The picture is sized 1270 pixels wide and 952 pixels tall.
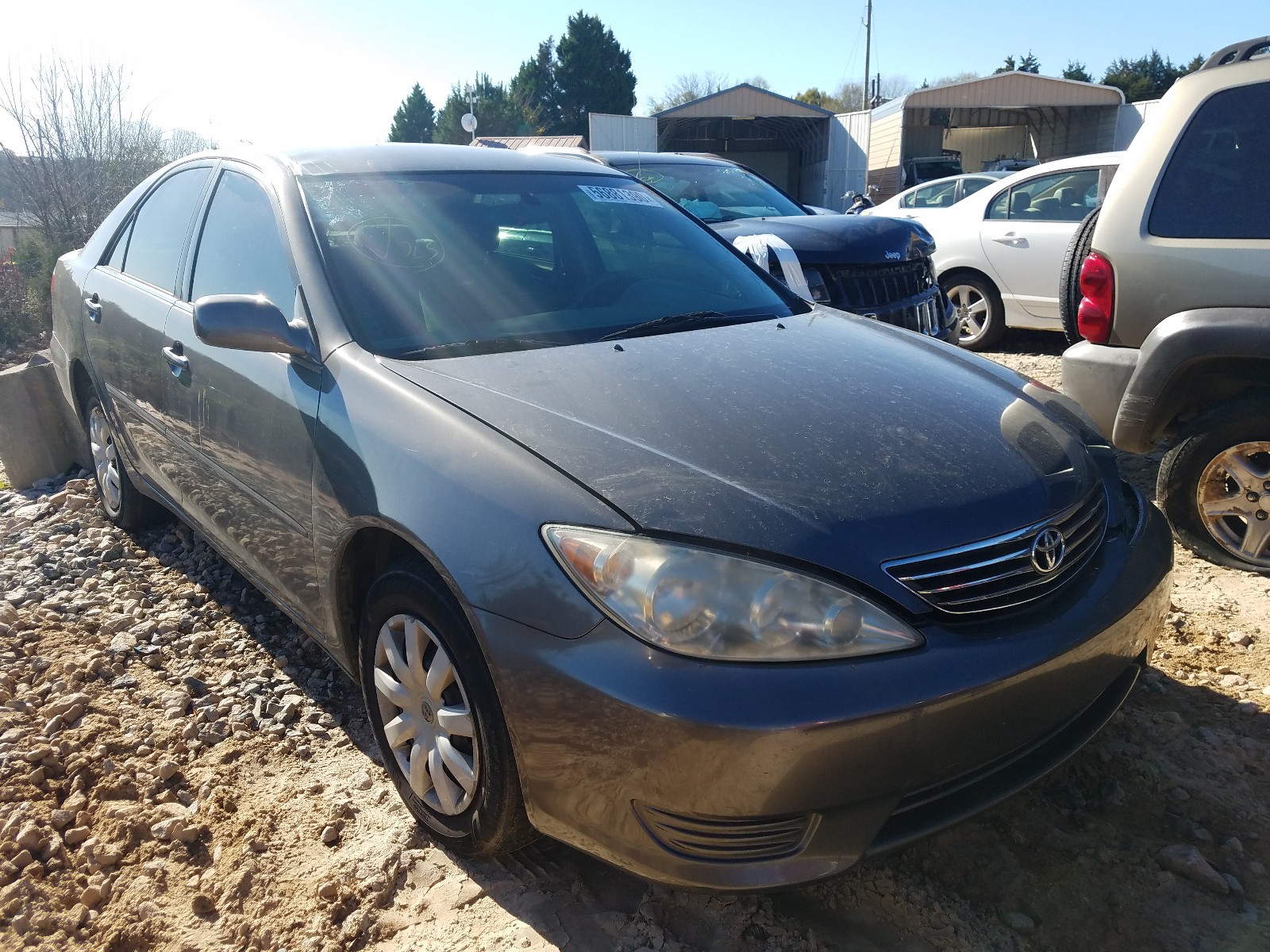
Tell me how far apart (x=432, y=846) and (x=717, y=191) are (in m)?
5.90

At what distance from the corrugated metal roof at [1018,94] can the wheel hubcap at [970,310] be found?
20.3 meters

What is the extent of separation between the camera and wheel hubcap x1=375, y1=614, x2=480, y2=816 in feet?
6.85

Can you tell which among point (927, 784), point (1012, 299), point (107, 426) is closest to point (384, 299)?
point (927, 784)

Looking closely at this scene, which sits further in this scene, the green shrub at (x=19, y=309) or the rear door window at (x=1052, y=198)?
the green shrub at (x=19, y=309)

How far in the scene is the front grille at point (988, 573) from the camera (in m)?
1.82

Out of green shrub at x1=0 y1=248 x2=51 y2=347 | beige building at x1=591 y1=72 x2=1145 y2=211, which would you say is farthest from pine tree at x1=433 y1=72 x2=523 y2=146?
green shrub at x1=0 y1=248 x2=51 y2=347

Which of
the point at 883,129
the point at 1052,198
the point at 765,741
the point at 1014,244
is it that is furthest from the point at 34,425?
the point at 883,129

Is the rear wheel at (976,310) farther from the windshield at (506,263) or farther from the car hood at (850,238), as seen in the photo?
the windshield at (506,263)

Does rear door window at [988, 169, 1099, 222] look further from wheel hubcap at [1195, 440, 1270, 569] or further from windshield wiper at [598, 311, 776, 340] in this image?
windshield wiper at [598, 311, 776, 340]

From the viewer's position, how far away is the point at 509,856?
231 centimetres

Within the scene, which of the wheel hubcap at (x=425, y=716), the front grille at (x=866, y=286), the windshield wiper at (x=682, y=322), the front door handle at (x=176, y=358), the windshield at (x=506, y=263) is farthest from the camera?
the front grille at (x=866, y=286)

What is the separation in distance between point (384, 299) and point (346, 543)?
686 mm

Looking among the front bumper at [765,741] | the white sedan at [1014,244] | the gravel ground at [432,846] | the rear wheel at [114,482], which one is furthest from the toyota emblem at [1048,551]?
the white sedan at [1014,244]

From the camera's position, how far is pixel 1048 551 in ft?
6.53
